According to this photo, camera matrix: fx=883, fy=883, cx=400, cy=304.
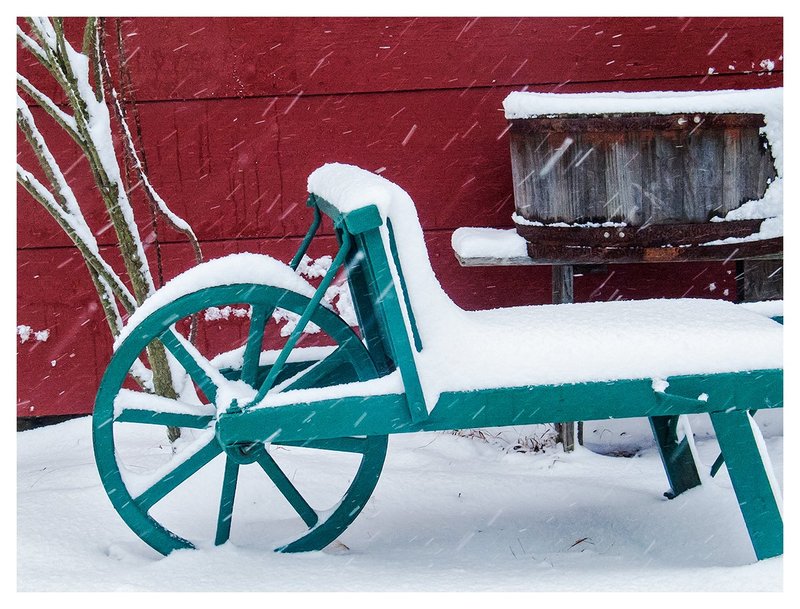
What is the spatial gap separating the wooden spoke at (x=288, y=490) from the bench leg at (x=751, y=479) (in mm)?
1199

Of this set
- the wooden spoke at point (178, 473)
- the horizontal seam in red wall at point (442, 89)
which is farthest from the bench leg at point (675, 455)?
the horizontal seam in red wall at point (442, 89)

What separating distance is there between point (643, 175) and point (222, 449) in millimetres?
1751

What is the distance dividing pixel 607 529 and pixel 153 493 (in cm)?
145

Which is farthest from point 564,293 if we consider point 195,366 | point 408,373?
point 195,366

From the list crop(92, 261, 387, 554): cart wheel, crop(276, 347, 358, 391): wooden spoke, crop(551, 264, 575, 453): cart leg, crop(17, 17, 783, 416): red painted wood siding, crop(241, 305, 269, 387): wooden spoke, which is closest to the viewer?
crop(92, 261, 387, 554): cart wheel

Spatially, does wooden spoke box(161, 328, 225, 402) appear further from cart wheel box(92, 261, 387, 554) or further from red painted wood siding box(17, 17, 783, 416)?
red painted wood siding box(17, 17, 783, 416)

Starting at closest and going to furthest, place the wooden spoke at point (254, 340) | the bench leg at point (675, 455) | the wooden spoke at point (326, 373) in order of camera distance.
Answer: the wooden spoke at point (254, 340), the wooden spoke at point (326, 373), the bench leg at point (675, 455)

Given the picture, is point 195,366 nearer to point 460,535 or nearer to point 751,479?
point 460,535

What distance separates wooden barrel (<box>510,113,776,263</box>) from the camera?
3.13m

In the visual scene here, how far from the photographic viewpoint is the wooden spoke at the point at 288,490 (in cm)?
260

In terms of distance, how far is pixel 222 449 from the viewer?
8.05 feet

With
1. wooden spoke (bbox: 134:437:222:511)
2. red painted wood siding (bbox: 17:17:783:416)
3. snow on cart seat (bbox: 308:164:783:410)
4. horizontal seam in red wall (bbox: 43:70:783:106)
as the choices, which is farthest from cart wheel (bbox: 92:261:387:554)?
horizontal seam in red wall (bbox: 43:70:783:106)

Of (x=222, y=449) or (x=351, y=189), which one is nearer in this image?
(x=351, y=189)

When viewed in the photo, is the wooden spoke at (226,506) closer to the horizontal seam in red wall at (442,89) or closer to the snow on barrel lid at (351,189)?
the snow on barrel lid at (351,189)
